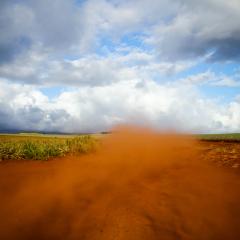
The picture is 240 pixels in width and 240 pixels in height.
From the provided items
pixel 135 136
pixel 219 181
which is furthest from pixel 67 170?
pixel 135 136

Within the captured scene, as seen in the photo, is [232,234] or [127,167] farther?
[127,167]

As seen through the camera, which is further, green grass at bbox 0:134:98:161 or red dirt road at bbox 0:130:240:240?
green grass at bbox 0:134:98:161

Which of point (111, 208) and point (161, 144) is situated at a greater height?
point (161, 144)

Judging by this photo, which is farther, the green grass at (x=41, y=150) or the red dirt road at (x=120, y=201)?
the green grass at (x=41, y=150)

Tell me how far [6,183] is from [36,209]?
3.07 metres

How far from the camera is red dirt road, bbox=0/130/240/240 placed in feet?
20.8

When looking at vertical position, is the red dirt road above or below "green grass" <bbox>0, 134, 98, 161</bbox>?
below

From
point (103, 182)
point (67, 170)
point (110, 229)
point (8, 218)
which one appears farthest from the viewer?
point (67, 170)

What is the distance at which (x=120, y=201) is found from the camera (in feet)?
26.0

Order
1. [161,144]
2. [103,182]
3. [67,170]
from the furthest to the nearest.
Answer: [161,144] → [67,170] → [103,182]

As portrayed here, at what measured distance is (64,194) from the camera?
8766 mm

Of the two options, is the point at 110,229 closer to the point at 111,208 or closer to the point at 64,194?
the point at 111,208

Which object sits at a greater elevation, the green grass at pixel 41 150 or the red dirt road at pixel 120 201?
the green grass at pixel 41 150

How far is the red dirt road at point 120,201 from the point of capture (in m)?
6.35
